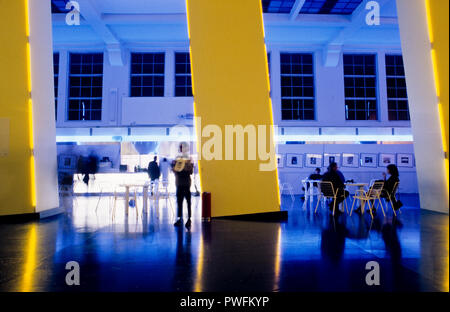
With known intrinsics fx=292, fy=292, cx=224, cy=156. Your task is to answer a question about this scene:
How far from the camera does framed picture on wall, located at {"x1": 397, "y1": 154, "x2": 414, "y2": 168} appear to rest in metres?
12.0

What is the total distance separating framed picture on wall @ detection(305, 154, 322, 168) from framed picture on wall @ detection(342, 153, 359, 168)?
0.99 metres

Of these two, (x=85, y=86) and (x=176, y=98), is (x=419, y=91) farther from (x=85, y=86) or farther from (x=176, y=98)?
(x=85, y=86)

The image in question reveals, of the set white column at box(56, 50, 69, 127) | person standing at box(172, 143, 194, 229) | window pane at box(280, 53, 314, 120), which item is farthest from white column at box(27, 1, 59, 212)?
window pane at box(280, 53, 314, 120)

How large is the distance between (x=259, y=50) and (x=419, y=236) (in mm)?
4353

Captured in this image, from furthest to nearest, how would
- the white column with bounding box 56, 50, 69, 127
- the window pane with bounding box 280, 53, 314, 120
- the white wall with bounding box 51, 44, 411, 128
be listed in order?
1. the window pane with bounding box 280, 53, 314, 120
2. the white column with bounding box 56, 50, 69, 127
3. the white wall with bounding box 51, 44, 411, 128

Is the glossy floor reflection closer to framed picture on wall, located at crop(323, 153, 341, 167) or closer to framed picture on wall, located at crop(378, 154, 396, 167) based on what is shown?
framed picture on wall, located at crop(323, 153, 341, 167)

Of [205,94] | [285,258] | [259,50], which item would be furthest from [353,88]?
[285,258]

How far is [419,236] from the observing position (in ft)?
14.0

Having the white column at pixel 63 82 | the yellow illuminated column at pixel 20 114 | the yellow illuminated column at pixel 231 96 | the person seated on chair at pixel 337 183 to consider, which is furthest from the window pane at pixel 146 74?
the person seated on chair at pixel 337 183

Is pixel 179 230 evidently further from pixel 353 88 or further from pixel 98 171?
pixel 353 88

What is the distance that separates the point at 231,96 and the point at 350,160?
26.1 feet

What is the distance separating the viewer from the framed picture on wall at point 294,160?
11984 millimetres

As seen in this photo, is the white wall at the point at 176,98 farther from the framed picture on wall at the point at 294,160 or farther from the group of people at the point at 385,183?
the group of people at the point at 385,183

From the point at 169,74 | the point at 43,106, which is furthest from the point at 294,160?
the point at 43,106
